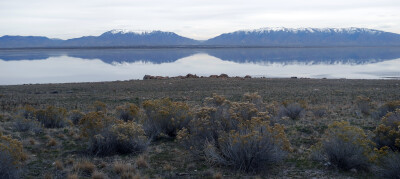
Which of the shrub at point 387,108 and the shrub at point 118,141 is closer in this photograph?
the shrub at point 118,141

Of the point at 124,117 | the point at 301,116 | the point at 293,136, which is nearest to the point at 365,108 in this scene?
the point at 301,116

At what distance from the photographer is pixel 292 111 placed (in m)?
11.4

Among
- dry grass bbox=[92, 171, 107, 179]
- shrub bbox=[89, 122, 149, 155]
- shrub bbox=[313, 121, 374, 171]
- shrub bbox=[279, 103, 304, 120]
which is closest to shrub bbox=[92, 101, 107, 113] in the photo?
shrub bbox=[89, 122, 149, 155]

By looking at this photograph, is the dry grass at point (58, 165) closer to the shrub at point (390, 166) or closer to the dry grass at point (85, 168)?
the dry grass at point (85, 168)

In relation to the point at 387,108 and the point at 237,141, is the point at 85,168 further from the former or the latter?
the point at 387,108

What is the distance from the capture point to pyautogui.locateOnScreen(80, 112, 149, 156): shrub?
23.0ft

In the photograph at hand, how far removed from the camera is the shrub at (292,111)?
36.9 feet

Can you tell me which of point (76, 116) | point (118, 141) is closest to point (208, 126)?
point (118, 141)

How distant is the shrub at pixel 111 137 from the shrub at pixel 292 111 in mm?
5255

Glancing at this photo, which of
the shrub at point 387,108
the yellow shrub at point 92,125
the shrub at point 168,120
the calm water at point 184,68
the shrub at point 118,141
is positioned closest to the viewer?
the shrub at point 118,141

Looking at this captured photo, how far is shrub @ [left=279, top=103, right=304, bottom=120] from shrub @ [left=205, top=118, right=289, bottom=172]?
5115mm

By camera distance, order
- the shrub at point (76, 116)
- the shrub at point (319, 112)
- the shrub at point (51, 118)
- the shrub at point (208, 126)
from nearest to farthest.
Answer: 1. the shrub at point (208, 126)
2. the shrub at point (51, 118)
3. the shrub at point (76, 116)
4. the shrub at point (319, 112)

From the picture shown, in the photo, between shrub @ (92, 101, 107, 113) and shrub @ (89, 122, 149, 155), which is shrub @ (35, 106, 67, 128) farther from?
shrub @ (89, 122, 149, 155)

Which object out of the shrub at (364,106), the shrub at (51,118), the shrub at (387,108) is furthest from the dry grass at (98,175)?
the shrub at (364,106)
